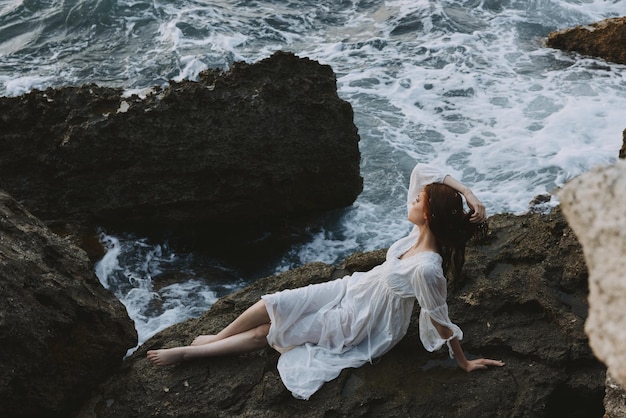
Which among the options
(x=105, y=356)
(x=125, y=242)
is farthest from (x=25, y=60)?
(x=105, y=356)

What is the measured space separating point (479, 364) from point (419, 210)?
940 millimetres

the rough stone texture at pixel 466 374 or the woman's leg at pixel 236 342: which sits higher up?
the woman's leg at pixel 236 342

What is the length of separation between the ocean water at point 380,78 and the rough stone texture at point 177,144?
20.7 inches

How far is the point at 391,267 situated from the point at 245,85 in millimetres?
3367

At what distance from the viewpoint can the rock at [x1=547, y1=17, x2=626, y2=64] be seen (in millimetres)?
11711

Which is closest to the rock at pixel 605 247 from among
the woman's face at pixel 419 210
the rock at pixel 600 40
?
the woman's face at pixel 419 210

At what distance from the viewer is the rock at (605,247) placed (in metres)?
1.42

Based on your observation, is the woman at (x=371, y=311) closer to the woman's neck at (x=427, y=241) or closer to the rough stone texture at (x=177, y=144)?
the woman's neck at (x=427, y=241)

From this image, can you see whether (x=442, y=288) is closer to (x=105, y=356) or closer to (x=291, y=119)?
(x=105, y=356)

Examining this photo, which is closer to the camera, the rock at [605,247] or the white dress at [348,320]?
the rock at [605,247]

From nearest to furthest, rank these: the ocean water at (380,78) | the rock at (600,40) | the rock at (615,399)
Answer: the rock at (615,399), the ocean water at (380,78), the rock at (600,40)

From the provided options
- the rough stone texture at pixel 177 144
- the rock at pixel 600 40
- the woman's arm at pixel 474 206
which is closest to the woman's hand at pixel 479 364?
the woman's arm at pixel 474 206

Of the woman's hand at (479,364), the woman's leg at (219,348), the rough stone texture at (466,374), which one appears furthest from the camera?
the woman's leg at (219,348)

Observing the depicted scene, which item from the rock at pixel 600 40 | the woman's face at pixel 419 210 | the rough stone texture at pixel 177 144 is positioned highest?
the woman's face at pixel 419 210
